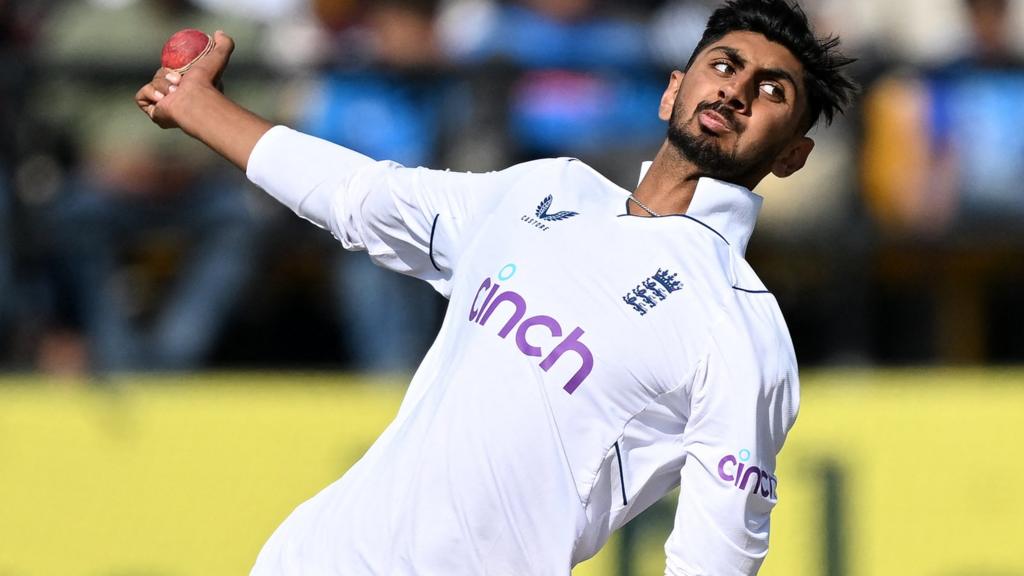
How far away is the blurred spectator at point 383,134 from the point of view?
6.49 metres

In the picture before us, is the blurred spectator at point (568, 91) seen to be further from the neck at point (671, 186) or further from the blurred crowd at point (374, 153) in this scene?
the neck at point (671, 186)

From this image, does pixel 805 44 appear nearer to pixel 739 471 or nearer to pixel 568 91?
pixel 739 471

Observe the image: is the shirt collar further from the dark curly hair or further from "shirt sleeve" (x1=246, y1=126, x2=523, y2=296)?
"shirt sleeve" (x1=246, y1=126, x2=523, y2=296)

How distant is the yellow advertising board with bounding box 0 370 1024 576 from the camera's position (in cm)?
611

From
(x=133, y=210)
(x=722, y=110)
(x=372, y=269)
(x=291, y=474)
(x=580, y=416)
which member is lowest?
(x=291, y=474)

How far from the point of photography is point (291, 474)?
6.24m

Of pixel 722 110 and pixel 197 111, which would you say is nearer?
pixel 722 110

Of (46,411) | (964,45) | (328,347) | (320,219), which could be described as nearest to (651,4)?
(964,45)

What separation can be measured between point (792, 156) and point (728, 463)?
2.39ft

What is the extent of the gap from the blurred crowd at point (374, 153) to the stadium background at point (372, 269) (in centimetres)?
1

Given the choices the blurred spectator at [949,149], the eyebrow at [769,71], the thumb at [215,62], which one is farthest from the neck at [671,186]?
the blurred spectator at [949,149]

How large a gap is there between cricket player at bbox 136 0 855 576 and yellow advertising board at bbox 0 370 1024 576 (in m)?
3.24

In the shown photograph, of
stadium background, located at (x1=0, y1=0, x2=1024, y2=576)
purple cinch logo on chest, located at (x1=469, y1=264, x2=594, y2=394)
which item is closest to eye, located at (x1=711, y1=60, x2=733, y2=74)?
purple cinch logo on chest, located at (x1=469, y1=264, x2=594, y2=394)

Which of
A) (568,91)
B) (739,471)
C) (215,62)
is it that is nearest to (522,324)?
(739,471)
